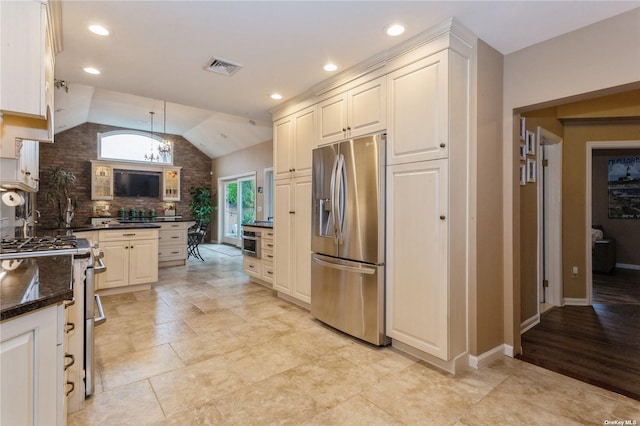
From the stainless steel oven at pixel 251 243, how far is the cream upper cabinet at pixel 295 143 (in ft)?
3.88

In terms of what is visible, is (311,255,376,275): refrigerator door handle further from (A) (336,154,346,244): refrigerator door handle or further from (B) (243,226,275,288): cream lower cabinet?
(B) (243,226,275,288): cream lower cabinet

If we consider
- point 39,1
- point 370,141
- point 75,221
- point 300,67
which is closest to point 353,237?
point 370,141

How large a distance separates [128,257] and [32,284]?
3.52 metres

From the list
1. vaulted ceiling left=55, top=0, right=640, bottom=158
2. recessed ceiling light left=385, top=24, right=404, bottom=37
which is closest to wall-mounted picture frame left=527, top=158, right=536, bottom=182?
vaulted ceiling left=55, top=0, right=640, bottom=158

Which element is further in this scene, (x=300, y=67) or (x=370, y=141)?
(x=300, y=67)

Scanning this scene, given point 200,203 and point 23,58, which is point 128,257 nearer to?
point 23,58

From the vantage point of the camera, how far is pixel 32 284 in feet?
4.13

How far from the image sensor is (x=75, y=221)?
8.48m

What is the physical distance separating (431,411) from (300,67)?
2.89 m

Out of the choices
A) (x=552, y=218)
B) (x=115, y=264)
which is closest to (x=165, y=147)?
(x=115, y=264)

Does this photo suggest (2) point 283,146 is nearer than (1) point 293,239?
No

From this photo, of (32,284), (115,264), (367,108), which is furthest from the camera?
(115,264)

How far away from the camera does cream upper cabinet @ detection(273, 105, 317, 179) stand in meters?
3.56

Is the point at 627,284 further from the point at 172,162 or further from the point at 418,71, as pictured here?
the point at 172,162
